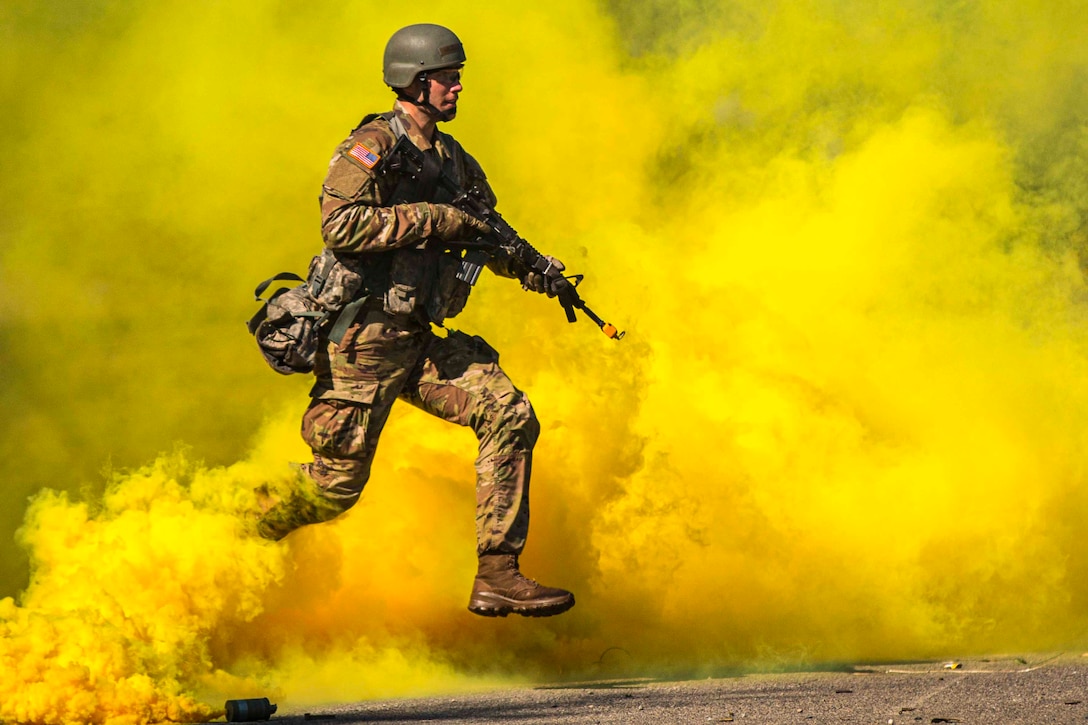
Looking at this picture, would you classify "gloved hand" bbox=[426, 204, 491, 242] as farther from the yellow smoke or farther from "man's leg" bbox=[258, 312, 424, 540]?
the yellow smoke

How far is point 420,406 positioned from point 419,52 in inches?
55.5

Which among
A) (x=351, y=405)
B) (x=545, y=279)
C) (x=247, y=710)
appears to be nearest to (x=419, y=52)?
(x=545, y=279)

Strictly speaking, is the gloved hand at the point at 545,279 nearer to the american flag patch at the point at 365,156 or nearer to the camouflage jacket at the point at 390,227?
the camouflage jacket at the point at 390,227

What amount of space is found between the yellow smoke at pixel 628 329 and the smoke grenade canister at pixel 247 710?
3.89 ft

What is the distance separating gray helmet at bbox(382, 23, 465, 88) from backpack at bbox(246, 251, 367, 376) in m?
0.76

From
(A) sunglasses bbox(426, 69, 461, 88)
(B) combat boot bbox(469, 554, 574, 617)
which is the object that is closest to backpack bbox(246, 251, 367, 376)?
(A) sunglasses bbox(426, 69, 461, 88)

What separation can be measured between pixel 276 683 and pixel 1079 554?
13.2 feet

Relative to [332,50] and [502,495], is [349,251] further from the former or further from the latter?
[332,50]

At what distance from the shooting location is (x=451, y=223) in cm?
699

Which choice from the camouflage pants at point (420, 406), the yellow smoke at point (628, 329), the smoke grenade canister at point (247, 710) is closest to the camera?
the smoke grenade canister at point (247, 710)

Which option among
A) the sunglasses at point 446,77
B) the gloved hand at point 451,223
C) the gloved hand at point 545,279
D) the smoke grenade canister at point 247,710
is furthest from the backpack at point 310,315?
the smoke grenade canister at point 247,710

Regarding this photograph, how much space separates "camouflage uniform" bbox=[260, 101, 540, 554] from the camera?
274 inches

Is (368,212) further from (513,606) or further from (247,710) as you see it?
(247,710)

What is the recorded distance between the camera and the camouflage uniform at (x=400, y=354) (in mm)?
6953
